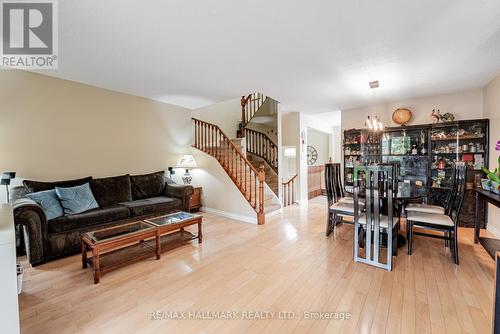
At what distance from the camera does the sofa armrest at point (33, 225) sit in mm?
2506

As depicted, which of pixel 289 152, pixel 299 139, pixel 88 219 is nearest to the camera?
pixel 88 219

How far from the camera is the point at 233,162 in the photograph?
16.8 ft

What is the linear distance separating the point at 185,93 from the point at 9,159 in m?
2.91

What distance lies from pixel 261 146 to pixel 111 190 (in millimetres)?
4650

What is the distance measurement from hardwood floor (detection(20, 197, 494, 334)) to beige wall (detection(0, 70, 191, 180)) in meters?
1.74

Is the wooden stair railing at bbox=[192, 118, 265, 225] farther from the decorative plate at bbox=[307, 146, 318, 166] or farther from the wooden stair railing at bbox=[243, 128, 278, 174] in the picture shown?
the decorative plate at bbox=[307, 146, 318, 166]

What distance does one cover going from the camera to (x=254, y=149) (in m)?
7.22

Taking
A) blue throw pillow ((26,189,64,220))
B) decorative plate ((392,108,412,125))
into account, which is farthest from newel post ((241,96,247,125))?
blue throw pillow ((26,189,64,220))

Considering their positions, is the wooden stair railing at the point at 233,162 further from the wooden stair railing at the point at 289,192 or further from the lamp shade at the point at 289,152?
the lamp shade at the point at 289,152

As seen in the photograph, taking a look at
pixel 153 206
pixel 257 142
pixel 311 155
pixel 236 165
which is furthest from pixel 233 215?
pixel 311 155

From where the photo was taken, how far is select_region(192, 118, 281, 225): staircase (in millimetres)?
4406

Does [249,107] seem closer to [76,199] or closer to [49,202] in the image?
[76,199]

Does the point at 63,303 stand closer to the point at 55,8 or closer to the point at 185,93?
the point at 55,8

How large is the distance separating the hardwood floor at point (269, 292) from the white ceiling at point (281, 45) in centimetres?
260
